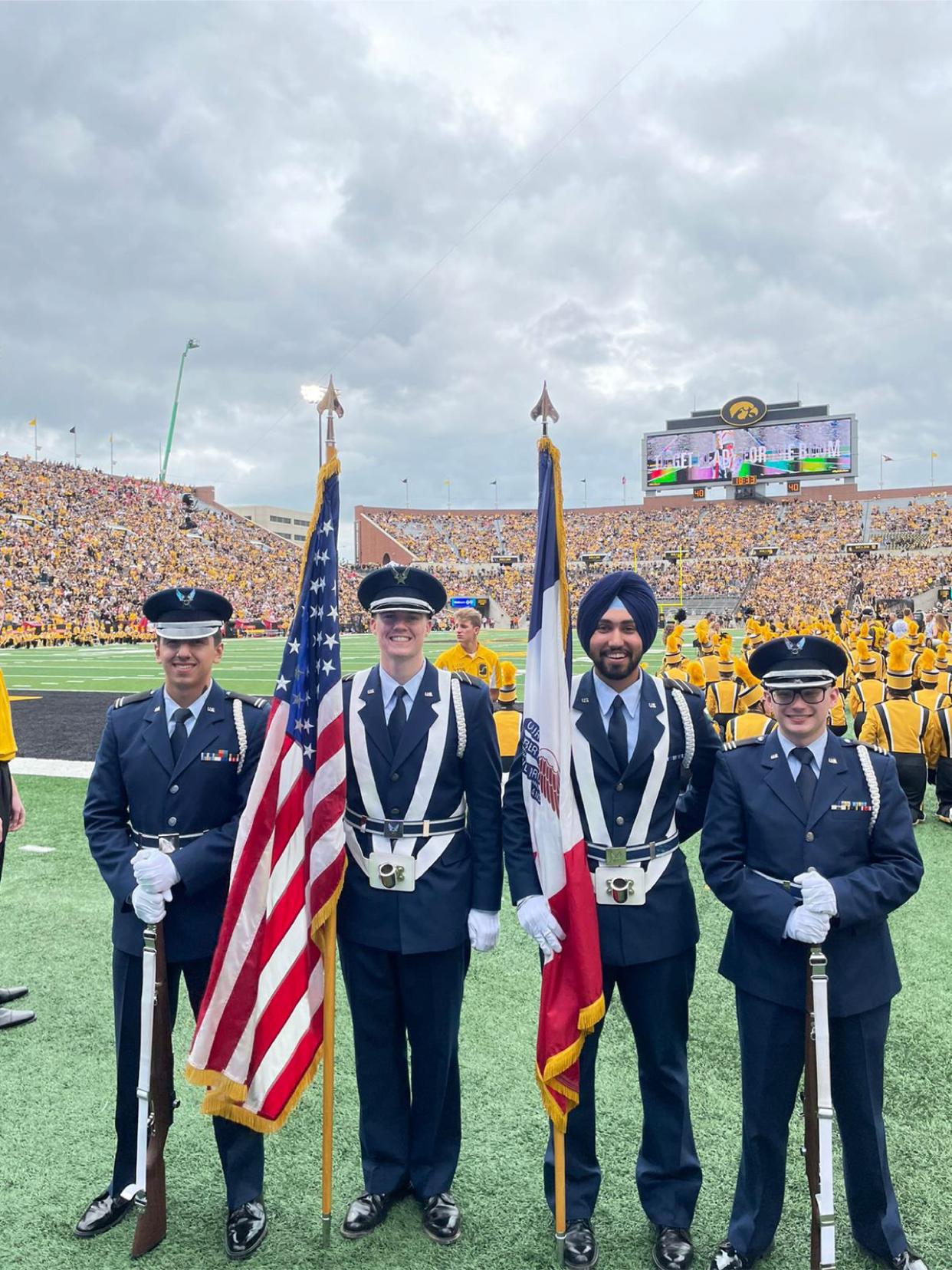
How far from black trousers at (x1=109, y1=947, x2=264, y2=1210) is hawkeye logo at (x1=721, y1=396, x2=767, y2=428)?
7168cm

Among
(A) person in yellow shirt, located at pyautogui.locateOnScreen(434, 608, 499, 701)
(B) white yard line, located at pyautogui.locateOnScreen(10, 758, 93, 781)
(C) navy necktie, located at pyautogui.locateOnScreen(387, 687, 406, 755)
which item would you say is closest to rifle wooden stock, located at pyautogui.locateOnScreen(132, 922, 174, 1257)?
(C) navy necktie, located at pyautogui.locateOnScreen(387, 687, 406, 755)

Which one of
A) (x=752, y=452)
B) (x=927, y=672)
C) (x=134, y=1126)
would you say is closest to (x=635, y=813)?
(x=134, y=1126)

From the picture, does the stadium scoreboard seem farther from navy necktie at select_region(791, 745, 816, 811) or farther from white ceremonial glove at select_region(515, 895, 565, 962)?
white ceremonial glove at select_region(515, 895, 565, 962)

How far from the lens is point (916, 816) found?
813cm

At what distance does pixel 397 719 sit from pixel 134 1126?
1.69 meters

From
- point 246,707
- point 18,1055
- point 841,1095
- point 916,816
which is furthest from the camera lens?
point 916,816

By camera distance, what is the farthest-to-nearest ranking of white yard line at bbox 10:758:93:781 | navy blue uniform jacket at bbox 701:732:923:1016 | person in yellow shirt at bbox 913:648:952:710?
person in yellow shirt at bbox 913:648:952:710 → white yard line at bbox 10:758:93:781 → navy blue uniform jacket at bbox 701:732:923:1016

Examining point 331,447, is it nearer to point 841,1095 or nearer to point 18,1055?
point 841,1095

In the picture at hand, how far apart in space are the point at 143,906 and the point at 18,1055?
1.93m

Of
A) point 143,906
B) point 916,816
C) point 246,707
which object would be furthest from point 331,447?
point 916,816

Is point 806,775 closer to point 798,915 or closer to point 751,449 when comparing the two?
point 798,915

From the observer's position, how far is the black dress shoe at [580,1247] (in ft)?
8.97

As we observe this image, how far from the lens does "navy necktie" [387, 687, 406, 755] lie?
3.08 metres

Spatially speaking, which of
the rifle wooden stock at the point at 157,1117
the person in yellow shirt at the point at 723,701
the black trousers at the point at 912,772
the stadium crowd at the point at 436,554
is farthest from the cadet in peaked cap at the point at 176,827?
the stadium crowd at the point at 436,554
